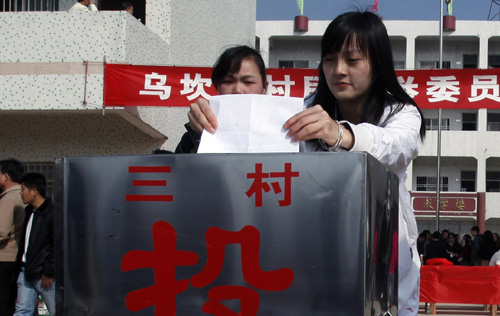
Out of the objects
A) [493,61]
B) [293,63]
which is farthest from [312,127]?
[493,61]

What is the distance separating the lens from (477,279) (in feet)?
33.8

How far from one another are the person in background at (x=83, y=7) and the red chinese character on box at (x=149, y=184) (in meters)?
8.93

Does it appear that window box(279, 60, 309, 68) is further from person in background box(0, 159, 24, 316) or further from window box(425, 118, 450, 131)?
person in background box(0, 159, 24, 316)

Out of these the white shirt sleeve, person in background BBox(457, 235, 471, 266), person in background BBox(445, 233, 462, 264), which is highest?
the white shirt sleeve

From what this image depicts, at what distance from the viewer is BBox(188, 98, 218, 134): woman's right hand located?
140 centimetres

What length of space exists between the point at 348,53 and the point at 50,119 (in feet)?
31.8

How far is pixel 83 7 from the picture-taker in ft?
32.3

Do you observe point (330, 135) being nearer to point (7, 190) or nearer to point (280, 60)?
point (7, 190)

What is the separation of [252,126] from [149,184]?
23 centimetres

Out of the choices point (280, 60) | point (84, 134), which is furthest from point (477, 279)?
point (280, 60)

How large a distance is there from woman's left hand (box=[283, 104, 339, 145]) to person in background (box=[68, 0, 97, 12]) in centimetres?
897

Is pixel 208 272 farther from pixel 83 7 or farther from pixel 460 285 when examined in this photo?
pixel 460 285

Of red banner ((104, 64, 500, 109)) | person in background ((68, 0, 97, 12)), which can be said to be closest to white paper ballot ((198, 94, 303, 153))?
red banner ((104, 64, 500, 109))

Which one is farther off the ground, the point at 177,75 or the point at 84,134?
the point at 177,75
